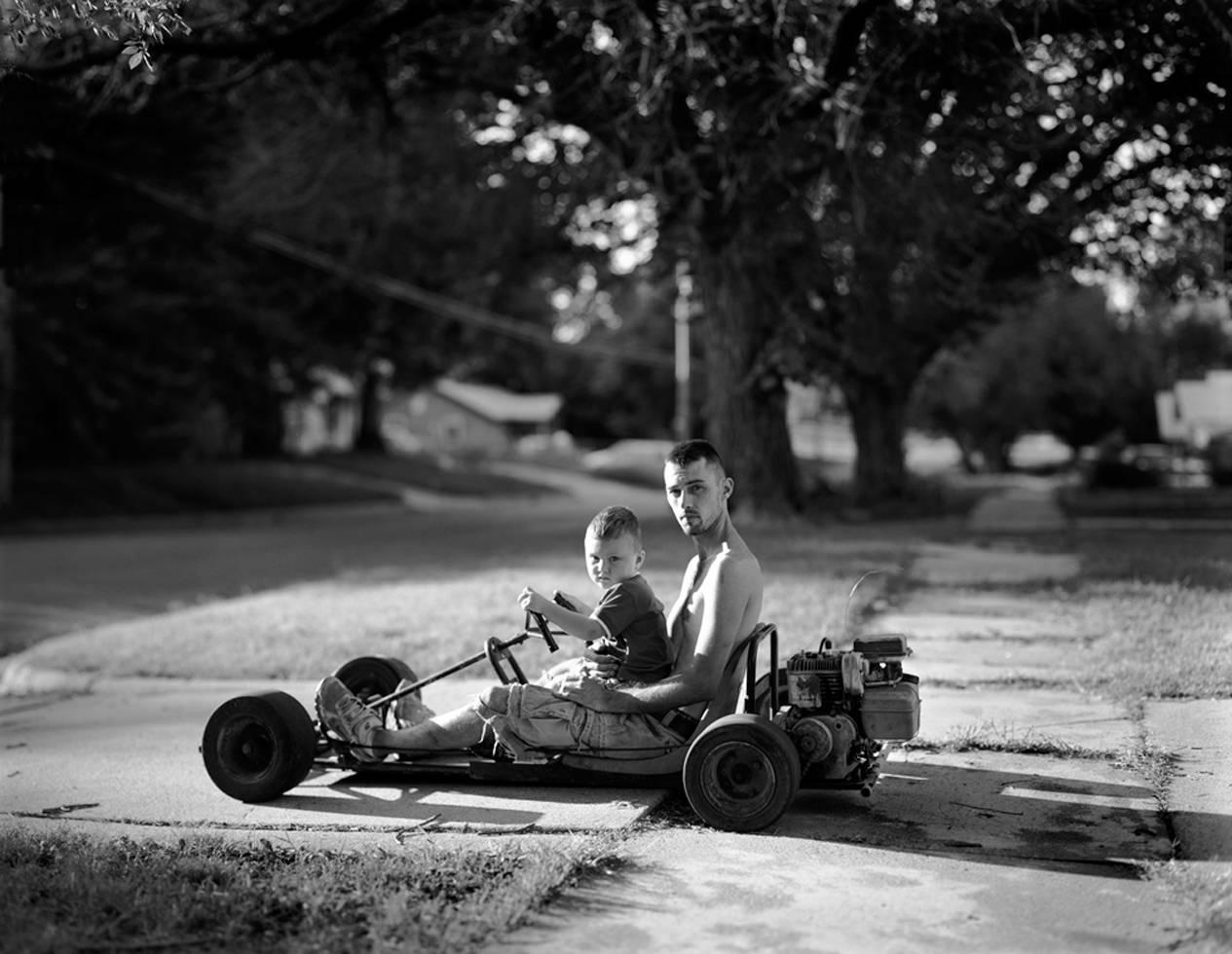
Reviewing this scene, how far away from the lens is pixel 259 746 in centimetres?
623

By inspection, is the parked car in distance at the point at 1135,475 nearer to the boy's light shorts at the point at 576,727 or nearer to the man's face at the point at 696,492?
the man's face at the point at 696,492

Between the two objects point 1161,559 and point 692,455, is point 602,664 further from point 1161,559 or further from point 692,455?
point 1161,559

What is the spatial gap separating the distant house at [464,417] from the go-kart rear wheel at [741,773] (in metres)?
92.6

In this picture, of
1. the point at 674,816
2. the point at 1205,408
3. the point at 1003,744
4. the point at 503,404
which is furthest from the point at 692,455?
the point at 503,404

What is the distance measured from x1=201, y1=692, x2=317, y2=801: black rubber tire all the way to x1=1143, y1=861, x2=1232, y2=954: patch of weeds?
128 inches

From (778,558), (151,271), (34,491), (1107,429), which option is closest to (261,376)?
(34,491)

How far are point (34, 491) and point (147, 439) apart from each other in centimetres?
650

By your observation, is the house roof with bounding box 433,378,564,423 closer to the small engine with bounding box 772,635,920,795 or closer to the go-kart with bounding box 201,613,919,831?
the go-kart with bounding box 201,613,919,831

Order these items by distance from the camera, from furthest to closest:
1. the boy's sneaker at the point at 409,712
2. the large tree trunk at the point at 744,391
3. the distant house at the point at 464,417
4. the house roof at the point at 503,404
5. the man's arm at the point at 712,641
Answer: the distant house at the point at 464,417, the house roof at the point at 503,404, the large tree trunk at the point at 744,391, the boy's sneaker at the point at 409,712, the man's arm at the point at 712,641

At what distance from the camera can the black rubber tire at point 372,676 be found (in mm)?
6961

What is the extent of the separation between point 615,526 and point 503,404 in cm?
9410

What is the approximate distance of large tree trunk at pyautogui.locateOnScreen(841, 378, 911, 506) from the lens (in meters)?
27.7

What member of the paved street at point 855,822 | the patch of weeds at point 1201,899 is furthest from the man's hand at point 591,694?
the patch of weeds at point 1201,899

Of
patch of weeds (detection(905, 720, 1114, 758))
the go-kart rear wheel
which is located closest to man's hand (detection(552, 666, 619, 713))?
the go-kart rear wheel
